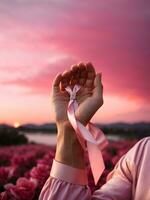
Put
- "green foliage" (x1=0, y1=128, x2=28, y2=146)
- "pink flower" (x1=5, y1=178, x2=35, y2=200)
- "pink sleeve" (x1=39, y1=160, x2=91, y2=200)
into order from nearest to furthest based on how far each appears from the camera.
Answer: "pink sleeve" (x1=39, y1=160, x2=91, y2=200), "pink flower" (x1=5, y1=178, x2=35, y2=200), "green foliage" (x1=0, y1=128, x2=28, y2=146)

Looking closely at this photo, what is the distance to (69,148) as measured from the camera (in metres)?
1.38

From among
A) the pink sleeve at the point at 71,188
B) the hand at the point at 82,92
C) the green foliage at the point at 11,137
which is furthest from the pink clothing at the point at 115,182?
the green foliage at the point at 11,137

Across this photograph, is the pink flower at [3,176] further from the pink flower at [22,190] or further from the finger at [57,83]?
the finger at [57,83]

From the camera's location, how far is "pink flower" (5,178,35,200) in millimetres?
1848

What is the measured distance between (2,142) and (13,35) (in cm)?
40

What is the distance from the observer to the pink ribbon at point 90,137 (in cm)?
137

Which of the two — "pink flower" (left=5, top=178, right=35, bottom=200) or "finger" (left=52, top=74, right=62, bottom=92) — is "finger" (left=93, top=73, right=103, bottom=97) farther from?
"pink flower" (left=5, top=178, right=35, bottom=200)

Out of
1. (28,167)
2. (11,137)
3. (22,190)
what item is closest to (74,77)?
(22,190)

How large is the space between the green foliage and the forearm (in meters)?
1.03

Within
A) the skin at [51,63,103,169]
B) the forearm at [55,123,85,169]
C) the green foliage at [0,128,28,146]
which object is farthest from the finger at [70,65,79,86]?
the green foliage at [0,128,28,146]

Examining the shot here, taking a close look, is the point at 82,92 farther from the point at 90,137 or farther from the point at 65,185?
the point at 65,185

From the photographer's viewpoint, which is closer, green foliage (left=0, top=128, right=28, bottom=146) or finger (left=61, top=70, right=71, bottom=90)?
finger (left=61, top=70, right=71, bottom=90)

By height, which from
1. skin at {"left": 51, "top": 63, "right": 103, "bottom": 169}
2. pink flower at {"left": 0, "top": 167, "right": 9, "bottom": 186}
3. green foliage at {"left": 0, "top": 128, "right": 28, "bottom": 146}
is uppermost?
skin at {"left": 51, "top": 63, "right": 103, "bottom": 169}

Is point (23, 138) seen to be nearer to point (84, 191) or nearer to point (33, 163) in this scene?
point (33, 163)
